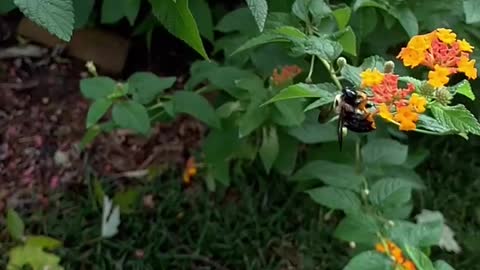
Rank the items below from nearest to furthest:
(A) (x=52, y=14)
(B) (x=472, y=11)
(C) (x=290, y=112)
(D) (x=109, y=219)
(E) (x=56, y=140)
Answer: (A) (x=52, y=14) < (B) (x=472, y=11) < (C) (x=290, y=112) < (D) (x=109, y=219) < (E) (x=56, y=140)

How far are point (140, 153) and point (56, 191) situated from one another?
248 millimetres

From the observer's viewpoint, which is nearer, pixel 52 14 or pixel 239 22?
pixel 52 14

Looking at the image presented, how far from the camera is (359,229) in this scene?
179cm

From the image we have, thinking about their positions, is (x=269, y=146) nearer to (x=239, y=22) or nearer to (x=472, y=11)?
(x=239, y=22)

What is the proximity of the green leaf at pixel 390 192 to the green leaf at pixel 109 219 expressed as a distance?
2.26ft

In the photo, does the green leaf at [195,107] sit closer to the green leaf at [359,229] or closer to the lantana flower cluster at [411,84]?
the green leaf at [359,229]

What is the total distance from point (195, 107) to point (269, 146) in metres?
0.17

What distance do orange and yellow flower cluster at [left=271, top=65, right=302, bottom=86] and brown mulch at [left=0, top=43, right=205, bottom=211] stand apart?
71 centimetres

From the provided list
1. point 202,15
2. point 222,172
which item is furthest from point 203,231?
point 202,15

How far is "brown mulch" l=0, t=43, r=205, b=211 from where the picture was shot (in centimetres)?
244

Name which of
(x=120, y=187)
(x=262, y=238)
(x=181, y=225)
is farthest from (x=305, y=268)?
(x=120, y=187)

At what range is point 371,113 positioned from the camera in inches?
49.8

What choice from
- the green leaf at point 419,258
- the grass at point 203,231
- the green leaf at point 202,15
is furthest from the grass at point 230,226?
the green leaf at point 419,258

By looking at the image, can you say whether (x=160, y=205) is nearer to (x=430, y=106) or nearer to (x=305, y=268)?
(x=305, y=268)
